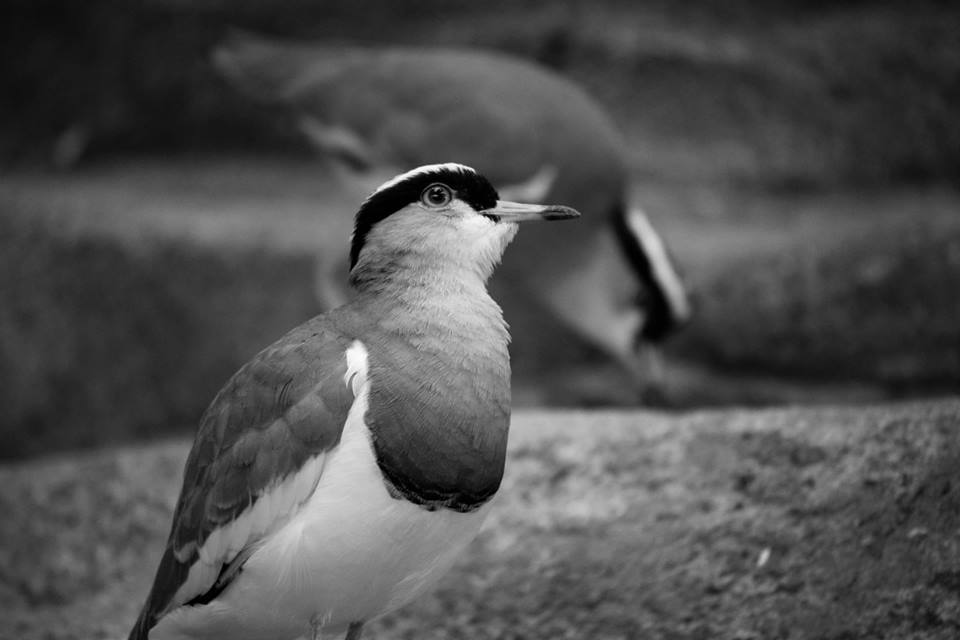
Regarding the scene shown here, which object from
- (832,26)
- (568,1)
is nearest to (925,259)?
(832,26)

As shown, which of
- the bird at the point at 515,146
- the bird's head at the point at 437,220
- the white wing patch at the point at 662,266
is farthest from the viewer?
the white wing patch at the point at 662,266

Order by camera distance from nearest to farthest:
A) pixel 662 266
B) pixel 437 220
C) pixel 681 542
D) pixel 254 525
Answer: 1. pixel 254 525
2. pixel 437 220
3. pixel 681 542
4. pixel 662 266

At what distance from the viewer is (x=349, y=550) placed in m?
2.95

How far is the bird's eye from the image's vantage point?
10.8 ft

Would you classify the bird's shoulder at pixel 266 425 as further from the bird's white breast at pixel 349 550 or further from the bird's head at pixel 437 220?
the bird's head at pixel 437 220

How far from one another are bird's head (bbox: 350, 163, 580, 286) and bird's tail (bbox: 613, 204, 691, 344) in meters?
3.21

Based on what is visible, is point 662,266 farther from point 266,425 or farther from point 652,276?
point 266,425

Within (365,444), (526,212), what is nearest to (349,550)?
(365,444)

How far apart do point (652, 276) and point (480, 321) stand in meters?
3.42

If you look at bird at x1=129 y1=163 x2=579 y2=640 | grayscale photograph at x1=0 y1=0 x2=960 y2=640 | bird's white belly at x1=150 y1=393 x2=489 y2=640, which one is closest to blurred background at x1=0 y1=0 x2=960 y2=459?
grayscale photograph at x1=0 y1=0 x2=960 y2=640

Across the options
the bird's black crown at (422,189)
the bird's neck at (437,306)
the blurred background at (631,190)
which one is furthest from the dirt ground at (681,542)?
the blurred background at (631,190)

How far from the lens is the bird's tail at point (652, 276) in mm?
6438

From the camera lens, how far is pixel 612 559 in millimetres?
3936

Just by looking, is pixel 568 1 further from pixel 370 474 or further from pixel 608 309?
pixel 370 474
